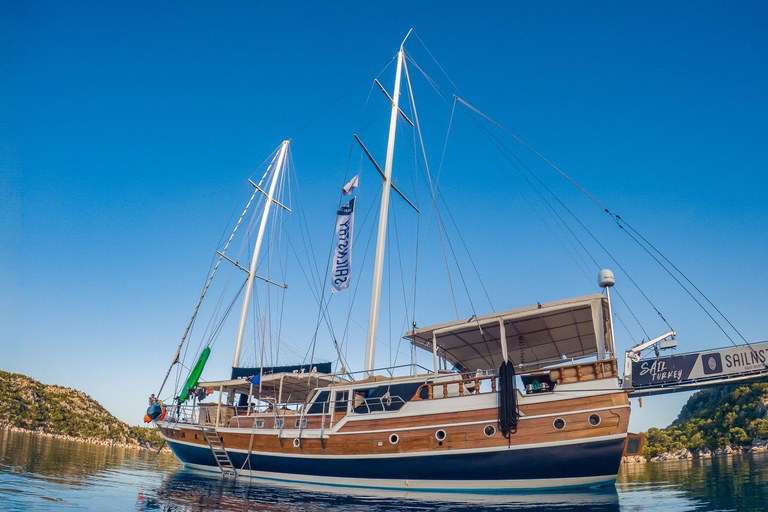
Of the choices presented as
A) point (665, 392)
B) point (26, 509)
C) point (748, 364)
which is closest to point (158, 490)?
point (26, 509)

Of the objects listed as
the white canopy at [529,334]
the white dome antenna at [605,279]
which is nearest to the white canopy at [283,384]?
the white canopy at [529,334]

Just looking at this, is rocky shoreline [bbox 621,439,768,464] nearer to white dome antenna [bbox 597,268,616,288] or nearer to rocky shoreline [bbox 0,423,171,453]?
white dome antenna [bbox 597,268,616,288]

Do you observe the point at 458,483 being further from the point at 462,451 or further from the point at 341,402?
the point at 341,402

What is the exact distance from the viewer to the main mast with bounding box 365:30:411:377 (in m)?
20.2

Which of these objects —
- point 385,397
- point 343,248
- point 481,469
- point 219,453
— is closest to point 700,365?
point 481,469

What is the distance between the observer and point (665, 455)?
62531mm

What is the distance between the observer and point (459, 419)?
15.2 m

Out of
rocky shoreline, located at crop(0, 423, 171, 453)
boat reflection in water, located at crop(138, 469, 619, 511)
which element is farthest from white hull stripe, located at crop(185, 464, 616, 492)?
rocky shoreline, located at crop(0, 423, 171, 453)

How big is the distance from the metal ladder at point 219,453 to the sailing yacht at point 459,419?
0.18ft

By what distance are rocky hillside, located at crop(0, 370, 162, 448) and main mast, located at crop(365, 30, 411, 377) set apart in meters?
69.4

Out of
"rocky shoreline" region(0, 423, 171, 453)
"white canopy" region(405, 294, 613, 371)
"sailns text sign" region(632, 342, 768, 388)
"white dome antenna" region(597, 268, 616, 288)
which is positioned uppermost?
"white dome antenna" region(597, 268, 616, 288)

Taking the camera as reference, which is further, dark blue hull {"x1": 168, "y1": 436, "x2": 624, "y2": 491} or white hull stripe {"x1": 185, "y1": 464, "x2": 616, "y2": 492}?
white hull stripe {"x1": 185, "y1": 464, "x2": 616, "y2": 492}

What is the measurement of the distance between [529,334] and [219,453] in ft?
48.6

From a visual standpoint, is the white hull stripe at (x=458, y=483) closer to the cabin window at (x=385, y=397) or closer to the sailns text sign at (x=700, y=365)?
the cabin window at (x=385, y=397)
